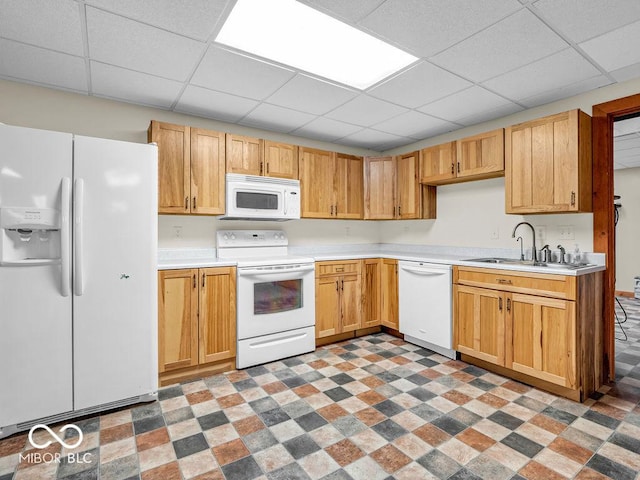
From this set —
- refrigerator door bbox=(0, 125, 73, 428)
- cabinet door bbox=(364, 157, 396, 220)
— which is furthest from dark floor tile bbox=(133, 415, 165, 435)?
cabinet door bbox=(364, 157, 396, 220)

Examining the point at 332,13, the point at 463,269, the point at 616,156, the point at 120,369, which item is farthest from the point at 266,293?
the point at 616,156

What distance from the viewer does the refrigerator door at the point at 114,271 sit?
2260mm

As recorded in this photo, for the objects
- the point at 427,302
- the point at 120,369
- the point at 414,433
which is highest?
the point at 427,302

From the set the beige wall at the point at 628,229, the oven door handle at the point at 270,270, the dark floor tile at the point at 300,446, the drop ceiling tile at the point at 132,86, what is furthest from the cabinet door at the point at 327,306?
the beige wall at the point at 628,229

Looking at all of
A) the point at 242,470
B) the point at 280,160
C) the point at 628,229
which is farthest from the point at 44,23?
the point at 628,229

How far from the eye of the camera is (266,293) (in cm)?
332

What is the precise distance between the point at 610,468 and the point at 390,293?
243 cm

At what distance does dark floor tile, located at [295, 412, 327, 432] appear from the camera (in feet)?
7.20

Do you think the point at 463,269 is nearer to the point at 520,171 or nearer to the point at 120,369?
the point at 520,171

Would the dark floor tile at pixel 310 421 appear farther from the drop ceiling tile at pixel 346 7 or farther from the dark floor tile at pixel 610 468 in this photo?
the drop ceiling tile at pixel 346 7

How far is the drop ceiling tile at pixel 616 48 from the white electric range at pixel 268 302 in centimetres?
276

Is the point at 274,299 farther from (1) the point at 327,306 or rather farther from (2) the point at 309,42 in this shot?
(2) the point at 309,42

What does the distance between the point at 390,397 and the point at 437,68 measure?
2.48 m

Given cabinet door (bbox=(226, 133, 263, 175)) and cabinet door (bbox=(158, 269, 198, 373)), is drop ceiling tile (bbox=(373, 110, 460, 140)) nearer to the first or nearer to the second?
cabinet door (bbox=(226, 133, 263, 175))
